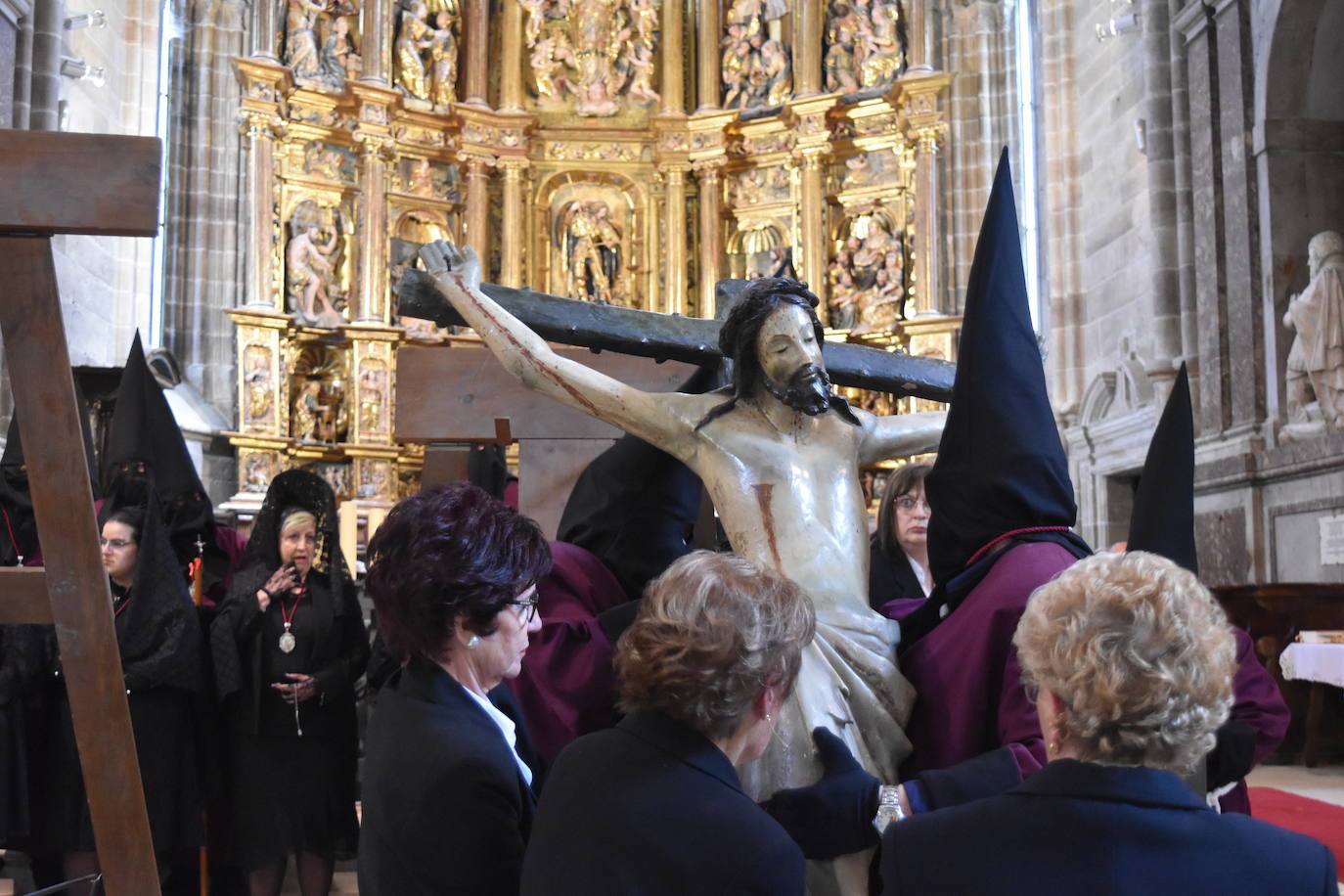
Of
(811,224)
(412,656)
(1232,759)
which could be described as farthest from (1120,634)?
(811,224)

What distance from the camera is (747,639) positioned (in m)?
1.69

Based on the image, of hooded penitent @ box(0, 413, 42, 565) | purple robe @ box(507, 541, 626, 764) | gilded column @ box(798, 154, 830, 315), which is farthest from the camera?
gilded column @ box(798, 154, 830, 315)

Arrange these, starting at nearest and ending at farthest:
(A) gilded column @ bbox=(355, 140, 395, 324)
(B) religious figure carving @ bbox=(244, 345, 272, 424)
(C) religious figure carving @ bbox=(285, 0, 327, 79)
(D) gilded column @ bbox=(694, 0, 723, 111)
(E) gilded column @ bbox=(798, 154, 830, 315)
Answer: (B) religious figure carving @ bbox=(244, 345, 272, 424)
(C) religious figure carving @ bbox=(285, 0, 327, 79)
(A) gilded column @ bbox=(355, 140, 395, 324)
(E) gilded column @ bbox=(798, 154, 830, 315)
(D) gilded column @ bbox=(694, 0, 723, 111)

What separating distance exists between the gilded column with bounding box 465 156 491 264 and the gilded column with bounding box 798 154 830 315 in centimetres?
330

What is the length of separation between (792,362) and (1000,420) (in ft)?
1.45

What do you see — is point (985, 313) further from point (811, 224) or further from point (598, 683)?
point (811, 224)

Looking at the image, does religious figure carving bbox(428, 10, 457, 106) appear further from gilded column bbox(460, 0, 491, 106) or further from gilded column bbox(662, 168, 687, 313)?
gilded column bbox(662, 168, 687, 313)

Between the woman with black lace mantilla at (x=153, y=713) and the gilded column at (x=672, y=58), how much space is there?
10969 millimetres

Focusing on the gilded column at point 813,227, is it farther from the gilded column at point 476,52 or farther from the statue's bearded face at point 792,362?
the statue's bearded face at point 792,362

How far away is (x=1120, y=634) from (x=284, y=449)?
12.2 m

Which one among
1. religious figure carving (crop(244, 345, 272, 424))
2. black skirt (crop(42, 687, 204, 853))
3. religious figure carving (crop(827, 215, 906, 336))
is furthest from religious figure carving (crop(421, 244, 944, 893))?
religious figure carving (crop(827, 215, 906, 336))

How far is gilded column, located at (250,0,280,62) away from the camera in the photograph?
1316 cm

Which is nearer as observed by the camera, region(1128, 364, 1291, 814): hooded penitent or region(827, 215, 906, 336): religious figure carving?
region(1128, 364, 1291, 814): hooded penitent

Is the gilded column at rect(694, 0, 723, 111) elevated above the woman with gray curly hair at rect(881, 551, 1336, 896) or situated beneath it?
elevated above
